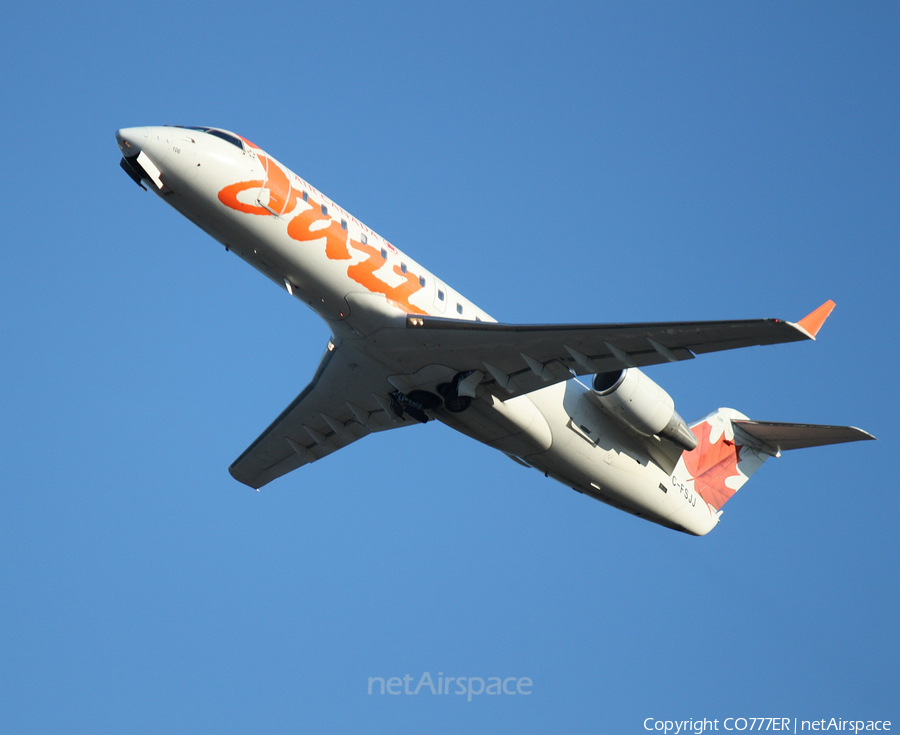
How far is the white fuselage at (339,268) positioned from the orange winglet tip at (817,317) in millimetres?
5430

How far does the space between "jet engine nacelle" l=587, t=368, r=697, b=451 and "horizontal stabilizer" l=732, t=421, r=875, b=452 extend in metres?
3.22

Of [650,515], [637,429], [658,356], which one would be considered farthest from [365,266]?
[650,515]

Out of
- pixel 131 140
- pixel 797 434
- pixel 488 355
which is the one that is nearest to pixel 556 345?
pixel 488 355

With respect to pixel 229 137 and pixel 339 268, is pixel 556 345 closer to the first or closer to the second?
pixel 339 268

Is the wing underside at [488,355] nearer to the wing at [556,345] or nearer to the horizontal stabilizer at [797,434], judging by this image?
the wing at [556,345]

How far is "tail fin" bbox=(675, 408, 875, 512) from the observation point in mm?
22586

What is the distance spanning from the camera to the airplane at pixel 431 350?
15.8m

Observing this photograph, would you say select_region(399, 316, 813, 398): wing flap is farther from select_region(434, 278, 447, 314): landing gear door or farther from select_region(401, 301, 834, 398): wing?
select_region(434, 278, 447, 314): landing gear door

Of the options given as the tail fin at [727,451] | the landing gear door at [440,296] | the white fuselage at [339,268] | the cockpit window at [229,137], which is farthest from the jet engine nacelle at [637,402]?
the cockpit window at [229,137]

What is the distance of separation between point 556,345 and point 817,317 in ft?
14.4

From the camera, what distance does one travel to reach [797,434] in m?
21.5

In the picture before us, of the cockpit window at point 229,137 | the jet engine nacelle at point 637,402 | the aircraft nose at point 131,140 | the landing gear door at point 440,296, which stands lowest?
the jet engine nacelle at point 637,402

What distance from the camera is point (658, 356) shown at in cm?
1583

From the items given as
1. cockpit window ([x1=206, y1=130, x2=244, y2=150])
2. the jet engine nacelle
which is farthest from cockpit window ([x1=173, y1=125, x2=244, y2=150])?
the jet engine nacelle
